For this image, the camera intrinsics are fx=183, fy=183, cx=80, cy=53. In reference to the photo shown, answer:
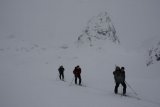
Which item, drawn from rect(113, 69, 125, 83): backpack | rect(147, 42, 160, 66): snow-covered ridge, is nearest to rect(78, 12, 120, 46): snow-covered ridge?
rect(147, 42, 160, 66): snow-covered ridge

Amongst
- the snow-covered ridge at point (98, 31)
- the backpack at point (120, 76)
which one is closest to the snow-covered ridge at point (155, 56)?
the backpack at point (120, 76)

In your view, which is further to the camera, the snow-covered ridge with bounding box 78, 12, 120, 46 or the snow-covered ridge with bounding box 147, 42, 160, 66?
the snow-covered ridge with bounding box 78, 12, 120, 46

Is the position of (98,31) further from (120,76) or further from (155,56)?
(120,76)

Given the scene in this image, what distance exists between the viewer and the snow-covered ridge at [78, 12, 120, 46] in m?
66.4

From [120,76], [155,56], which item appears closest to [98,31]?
[155,56]

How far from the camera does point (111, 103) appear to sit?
1047cm

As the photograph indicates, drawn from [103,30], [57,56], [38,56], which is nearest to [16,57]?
[38,56]

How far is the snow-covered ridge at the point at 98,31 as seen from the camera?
218ft

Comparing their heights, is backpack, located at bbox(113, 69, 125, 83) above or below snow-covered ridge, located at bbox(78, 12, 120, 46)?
below

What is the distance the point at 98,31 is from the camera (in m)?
68.9

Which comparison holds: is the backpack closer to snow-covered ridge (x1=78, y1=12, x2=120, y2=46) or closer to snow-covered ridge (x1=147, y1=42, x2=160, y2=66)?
snow-covered ridge (x1=147, y1=42, x2=160, y2=66)

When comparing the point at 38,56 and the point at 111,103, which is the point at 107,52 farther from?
the point at 111,103

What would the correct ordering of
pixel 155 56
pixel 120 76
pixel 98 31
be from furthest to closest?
pixel 98 31 < pixel 155 56 < pixel 120 76

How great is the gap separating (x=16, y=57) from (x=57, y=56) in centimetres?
1248
